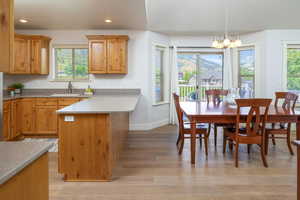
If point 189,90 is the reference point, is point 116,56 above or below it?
above

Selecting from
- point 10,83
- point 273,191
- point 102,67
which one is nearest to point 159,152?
point 273,191

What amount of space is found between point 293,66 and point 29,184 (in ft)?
20.5

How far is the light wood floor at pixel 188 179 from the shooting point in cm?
248

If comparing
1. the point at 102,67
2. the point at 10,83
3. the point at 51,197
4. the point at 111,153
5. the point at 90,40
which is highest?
the point at 90,40

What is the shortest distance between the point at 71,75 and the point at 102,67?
0.99 metres

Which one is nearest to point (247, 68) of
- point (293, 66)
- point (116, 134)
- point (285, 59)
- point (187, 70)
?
point (285, 59)

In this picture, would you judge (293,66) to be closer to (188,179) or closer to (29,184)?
(188,179)

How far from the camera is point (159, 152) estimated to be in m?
3.97

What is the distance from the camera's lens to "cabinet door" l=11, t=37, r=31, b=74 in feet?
16.8

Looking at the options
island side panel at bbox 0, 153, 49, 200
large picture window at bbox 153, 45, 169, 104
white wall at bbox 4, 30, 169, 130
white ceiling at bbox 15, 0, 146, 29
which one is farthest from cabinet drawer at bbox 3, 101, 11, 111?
island side panel at bbox 0, 153, 49, 200

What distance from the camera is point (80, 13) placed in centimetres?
452

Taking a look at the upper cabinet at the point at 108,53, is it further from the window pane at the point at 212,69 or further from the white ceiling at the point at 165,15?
the window pane at the point at 212,69

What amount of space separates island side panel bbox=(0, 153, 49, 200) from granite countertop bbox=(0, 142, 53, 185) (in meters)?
0.03

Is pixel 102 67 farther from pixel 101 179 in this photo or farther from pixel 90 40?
pixel 101 179
